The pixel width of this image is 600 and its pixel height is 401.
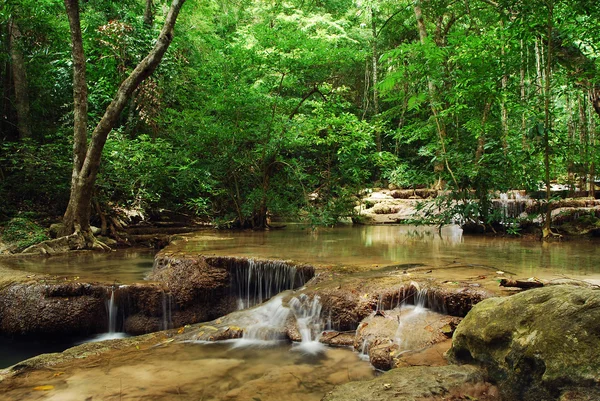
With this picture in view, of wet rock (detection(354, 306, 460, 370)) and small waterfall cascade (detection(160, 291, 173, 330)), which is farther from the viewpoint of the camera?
small waterfall cascade (detection(160, 291, 173, 330))

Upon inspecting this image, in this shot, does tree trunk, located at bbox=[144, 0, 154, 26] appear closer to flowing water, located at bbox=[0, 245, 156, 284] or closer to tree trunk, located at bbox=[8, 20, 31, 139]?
tree trunk, located at bbox=[8, 20, 31, 139]

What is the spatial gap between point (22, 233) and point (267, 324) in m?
6.95

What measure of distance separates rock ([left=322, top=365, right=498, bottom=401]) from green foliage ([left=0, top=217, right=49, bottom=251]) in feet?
27.1

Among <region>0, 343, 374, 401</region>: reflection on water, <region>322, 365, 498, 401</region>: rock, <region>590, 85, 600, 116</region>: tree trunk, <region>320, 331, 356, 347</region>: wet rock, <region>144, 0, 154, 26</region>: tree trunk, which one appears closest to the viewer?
<region>322, 365, 498, 401</region>: rock

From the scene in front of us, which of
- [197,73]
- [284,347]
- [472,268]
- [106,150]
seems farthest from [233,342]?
[197,73]

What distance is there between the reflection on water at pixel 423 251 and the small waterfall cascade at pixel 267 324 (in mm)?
1126

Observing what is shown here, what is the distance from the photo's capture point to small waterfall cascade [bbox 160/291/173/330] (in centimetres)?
595

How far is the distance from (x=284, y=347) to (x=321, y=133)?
8.61 metres

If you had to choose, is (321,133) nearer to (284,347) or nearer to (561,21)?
(561,21)

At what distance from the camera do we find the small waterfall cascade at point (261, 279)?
618 centimetres

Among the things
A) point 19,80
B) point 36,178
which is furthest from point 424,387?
point 19,80

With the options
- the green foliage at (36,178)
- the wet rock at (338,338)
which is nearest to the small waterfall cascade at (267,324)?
the wet rock at (338,338)

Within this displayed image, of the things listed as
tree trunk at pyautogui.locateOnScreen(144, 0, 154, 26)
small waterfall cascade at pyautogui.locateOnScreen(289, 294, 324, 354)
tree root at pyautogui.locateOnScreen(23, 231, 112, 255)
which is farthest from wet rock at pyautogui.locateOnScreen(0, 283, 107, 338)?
tree trunk at pyautogui.locateOnScreen(144, 0, 154, 26)

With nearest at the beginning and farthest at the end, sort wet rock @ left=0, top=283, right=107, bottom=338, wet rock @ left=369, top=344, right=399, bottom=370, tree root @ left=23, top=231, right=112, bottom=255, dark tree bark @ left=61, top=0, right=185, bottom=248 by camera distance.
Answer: wet rock @ left=369, top=344, right=399, bottom=370
wet rock @ left=0, top=283, right=107, bottom=338
tree root @ left=23, top=231, right=112, bottom=255
dark tree bark @ left=61, top=0, right=185, bottom=248
